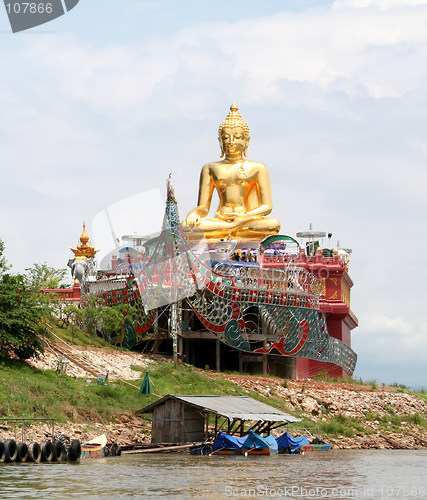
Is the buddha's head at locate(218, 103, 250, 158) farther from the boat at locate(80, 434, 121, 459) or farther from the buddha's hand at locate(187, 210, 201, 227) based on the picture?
the boat at locate(80, 434, 121, 459)

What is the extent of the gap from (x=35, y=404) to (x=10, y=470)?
20.8ft

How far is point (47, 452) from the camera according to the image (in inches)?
951

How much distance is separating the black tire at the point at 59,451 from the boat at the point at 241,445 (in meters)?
4.42

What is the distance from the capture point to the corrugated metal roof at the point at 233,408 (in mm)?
26984

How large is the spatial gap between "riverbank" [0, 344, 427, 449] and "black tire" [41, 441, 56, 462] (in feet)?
9.47

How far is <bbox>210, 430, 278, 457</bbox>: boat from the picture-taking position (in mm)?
27234

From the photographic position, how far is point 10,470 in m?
21.9

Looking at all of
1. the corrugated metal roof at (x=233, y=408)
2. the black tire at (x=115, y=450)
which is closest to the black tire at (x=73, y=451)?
the black tire at (x=115, y=450)

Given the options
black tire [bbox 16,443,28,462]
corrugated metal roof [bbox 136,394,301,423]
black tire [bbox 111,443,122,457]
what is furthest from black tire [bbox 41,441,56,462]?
corrugated metal roof [bbox 136,394,301,423]

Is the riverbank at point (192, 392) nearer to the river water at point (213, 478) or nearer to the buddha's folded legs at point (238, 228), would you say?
the river water at point (213, 478)

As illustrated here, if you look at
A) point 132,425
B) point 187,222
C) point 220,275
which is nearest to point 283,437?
point 132,425

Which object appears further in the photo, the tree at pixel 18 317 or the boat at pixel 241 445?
the tree at pixel 18 317

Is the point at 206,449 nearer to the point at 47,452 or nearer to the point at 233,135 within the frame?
the point at 47,452

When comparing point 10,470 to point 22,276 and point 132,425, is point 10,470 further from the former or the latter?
point 22,276
